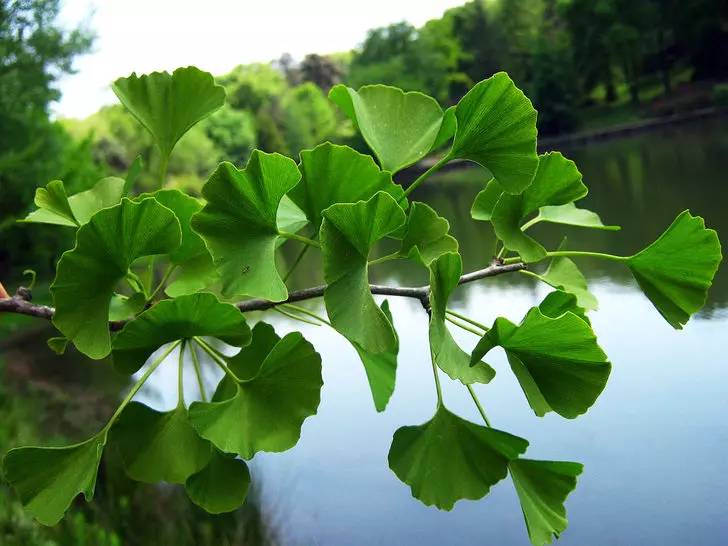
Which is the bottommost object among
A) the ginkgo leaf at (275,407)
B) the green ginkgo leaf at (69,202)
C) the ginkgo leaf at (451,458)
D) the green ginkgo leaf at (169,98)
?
the ginkgo leaf at (451,458)

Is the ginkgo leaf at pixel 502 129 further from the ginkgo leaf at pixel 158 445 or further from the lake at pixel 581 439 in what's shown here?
the lake at pixel 581 439

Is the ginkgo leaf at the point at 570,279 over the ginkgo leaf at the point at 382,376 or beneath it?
over

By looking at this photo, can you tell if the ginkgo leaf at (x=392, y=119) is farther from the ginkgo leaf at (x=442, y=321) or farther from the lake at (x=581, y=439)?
the lake at (x=581, y=439)

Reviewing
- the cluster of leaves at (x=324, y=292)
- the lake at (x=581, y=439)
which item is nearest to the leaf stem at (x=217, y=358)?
the cluster of leaves at (x=324, y=292)

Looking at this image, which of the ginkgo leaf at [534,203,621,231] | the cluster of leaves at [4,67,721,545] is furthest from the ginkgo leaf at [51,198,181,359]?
the ginkgo leaf at [534,203,621,231]

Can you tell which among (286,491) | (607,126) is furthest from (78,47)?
(607,126)

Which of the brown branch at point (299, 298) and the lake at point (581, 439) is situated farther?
the lake at point (581, 439)

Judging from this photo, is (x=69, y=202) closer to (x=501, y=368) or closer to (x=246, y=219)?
(x=246, y=219)
